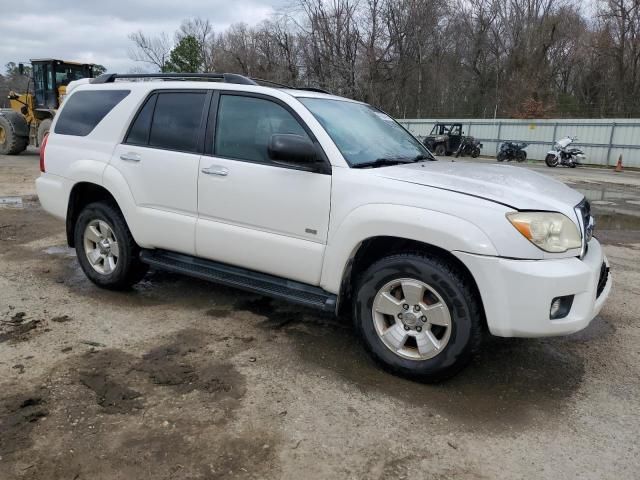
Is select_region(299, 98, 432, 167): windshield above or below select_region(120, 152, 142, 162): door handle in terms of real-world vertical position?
above

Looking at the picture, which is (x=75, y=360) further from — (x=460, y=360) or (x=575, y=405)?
(x=575, y=405)

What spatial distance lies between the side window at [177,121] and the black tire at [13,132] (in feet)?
55.9

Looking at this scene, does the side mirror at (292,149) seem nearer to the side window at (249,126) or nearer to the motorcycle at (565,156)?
the side window at (249,126)

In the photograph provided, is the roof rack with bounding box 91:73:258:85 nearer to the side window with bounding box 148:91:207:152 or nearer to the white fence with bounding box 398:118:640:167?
the side window with bounding box 148:91:207:152

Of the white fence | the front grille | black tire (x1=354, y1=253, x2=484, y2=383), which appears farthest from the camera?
the white fence

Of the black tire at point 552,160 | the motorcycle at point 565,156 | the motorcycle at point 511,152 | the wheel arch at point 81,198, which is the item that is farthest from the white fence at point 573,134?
the wheel arch at point 81,198

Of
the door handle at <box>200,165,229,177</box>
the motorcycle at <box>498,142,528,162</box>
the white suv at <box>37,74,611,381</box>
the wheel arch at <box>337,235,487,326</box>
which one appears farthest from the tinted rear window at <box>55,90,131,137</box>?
the motorcycle at <box>498,142,528,162</box>

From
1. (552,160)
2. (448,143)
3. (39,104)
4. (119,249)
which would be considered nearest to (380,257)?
(119,249)

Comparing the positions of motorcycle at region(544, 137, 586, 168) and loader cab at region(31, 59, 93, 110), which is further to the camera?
motorcycle at region(544, 137, 586, 168)

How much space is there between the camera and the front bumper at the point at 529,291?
117 inches

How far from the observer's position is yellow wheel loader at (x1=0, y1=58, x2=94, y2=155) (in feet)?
61.3

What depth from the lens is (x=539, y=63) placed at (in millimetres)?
41094

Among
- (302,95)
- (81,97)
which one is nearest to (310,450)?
(302,95)

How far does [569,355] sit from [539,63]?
42.7m
